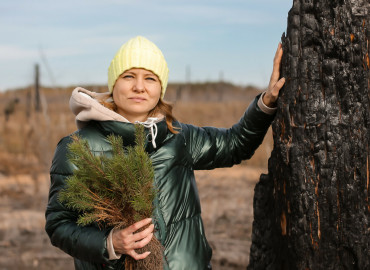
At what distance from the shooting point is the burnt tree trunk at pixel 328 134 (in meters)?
2.71

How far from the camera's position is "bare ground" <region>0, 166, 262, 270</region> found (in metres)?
6.52

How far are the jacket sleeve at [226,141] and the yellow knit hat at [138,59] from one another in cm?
42

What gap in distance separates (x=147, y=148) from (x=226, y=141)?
620mm

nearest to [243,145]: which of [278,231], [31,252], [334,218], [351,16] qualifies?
[278,231]

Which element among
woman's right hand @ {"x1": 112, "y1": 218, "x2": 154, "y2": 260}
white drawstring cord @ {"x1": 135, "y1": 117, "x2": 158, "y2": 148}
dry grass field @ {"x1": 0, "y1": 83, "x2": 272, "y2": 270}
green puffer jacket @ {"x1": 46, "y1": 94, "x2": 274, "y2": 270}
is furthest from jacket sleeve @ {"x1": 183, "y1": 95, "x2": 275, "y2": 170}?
dry grass field @ {"x1": 0, "y1": 83, "x2": 272, "y2": 270}

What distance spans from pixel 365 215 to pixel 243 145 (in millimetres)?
898

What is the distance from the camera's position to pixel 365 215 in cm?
274

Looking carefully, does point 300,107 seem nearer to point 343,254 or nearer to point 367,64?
point 367,64

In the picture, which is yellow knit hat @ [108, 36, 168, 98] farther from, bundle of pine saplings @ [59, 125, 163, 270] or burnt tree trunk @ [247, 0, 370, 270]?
burnt tree trunk @ [247, 0, 370, 270]

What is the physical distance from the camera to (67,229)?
278cm

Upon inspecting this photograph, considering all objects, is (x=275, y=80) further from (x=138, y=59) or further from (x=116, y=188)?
(x=116, y=188)

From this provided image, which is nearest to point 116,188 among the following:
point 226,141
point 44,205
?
point 226,141

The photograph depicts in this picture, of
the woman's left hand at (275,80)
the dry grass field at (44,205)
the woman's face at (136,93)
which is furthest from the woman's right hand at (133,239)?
the dry grass field at (44,205)

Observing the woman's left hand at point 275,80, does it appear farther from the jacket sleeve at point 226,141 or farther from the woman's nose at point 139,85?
the woman's nose at point 139,85
